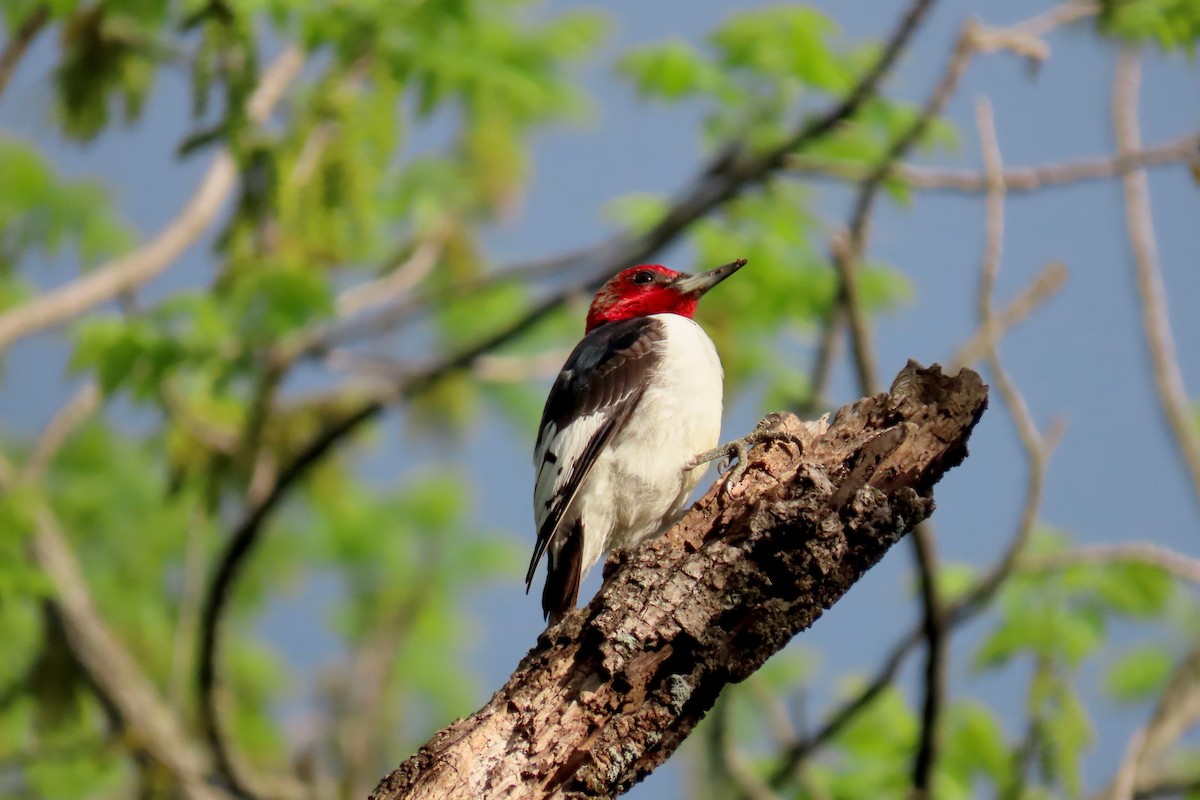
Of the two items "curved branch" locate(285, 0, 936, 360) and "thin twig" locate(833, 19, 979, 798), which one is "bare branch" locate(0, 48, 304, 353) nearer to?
"curved branch" locate(285, 0, 936, 360)

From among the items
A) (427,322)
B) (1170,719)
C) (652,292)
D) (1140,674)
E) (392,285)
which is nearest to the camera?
(652,292)

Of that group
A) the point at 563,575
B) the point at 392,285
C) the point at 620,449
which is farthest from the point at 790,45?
the point at 563,575

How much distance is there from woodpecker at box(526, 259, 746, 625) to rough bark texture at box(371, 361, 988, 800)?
5.09ft

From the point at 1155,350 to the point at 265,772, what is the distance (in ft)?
25.4

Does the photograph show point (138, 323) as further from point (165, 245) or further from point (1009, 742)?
point (1009, 742)

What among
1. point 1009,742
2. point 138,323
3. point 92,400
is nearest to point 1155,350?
point 1009,742

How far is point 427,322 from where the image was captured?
454 inches

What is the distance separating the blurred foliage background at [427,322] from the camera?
626cm

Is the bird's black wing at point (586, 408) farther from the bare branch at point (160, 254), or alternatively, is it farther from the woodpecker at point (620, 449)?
the bare branch at point (160, 254)

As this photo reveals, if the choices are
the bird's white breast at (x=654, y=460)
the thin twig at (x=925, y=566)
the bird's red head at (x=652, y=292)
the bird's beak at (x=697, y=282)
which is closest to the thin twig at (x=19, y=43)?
the bird's red head at (x=652, y=292)

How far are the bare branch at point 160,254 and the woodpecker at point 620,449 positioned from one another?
2.84 m

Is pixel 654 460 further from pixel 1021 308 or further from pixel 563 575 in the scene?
pixel 1021 308

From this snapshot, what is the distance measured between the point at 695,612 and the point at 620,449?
6.27 feet

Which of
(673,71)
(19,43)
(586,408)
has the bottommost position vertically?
(586,408)
